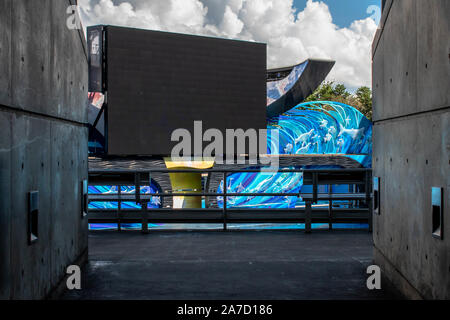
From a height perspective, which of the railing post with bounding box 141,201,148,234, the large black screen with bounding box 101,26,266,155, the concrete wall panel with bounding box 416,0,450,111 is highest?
the large black screen with bounding box 101,26,266,155

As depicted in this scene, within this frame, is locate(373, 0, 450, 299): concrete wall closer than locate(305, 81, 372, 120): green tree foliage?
Yes

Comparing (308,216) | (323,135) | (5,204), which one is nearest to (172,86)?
(323,135)

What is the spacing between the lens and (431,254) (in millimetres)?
3438

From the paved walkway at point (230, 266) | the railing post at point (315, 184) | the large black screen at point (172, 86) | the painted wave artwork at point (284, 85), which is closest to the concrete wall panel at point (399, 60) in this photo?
the paved walkway at point (230, 266)

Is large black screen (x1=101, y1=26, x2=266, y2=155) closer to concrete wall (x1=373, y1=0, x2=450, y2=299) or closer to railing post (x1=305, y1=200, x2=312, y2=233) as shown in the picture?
railing post (x1=305, y1=200, x2=312, y2=233)

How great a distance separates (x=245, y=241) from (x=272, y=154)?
78.1 feet

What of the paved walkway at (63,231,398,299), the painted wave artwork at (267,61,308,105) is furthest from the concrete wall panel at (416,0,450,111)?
the painted wave artwork at (267,61,308,105)

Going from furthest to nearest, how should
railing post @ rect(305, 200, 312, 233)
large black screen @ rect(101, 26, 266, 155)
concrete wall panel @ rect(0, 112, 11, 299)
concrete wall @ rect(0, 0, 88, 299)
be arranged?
large black screen @ rect(101, 26, 266, 155), railing post @ rect(305, 200, 312, 233), concrete wall @ rect(0, 0, 88, 299), concrete wall panel @ rect(0, 112, 11, 299)

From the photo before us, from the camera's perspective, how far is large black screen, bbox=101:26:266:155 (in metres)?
26.5

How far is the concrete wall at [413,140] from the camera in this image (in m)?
3.17

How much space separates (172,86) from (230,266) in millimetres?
22888

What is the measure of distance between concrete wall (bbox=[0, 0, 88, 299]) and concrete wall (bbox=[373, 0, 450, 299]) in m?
2.80
